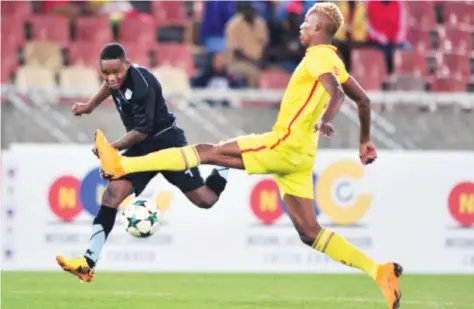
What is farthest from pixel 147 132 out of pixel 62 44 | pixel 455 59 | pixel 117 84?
pixel 455 59

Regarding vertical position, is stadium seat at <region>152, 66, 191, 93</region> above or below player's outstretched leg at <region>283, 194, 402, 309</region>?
above

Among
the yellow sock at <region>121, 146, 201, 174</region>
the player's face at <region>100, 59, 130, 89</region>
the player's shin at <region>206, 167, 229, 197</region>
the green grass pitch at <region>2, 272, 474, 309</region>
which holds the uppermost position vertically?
the player's face at <region>100, 59, 130, 89</region>

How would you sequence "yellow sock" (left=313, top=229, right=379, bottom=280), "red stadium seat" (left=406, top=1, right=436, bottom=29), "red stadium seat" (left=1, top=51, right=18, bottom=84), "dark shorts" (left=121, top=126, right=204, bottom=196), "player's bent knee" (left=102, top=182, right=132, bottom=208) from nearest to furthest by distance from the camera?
"yellow sock" (left=313, top=229, right=379, bottom=280) < "player's bent knee" (left=102, top=182, right=132, bottom=208) < "dark shorts" (left=121, top=126, right=204, bottom=196) < "red stadium seat" (left=1, top=51, right=18, bottom=84) < "red stadium seat" (left=406, top=1, right=436, bottom=29)

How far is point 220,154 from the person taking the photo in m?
8.69

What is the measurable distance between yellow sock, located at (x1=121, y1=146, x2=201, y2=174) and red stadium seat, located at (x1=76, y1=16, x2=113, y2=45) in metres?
8.00

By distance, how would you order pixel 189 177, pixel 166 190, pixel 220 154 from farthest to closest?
pixel 166 190, pixel 189 177, pixel 220 154

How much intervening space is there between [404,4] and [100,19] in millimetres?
4218

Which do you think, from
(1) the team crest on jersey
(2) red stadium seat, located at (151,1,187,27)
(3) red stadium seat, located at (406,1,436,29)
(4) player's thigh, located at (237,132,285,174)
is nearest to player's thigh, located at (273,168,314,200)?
(4) player's thigh, located at (237,132,285,174)

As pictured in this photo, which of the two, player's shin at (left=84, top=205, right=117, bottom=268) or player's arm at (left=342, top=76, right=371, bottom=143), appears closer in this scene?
player's arm at (left=342, top=76, right=371, bottom=143)

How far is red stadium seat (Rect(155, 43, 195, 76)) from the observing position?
16125 mm

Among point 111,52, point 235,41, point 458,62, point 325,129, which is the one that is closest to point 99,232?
point 111,52

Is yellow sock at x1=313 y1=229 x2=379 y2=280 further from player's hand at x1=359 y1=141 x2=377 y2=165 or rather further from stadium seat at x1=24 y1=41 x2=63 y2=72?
stadium seat at x1=24 y1=41 x2=63 y2=72

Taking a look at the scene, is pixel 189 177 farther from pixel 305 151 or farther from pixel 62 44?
pixel 62 44

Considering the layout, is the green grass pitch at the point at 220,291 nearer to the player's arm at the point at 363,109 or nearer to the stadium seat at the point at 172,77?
the player's arm at the point at 363,109
